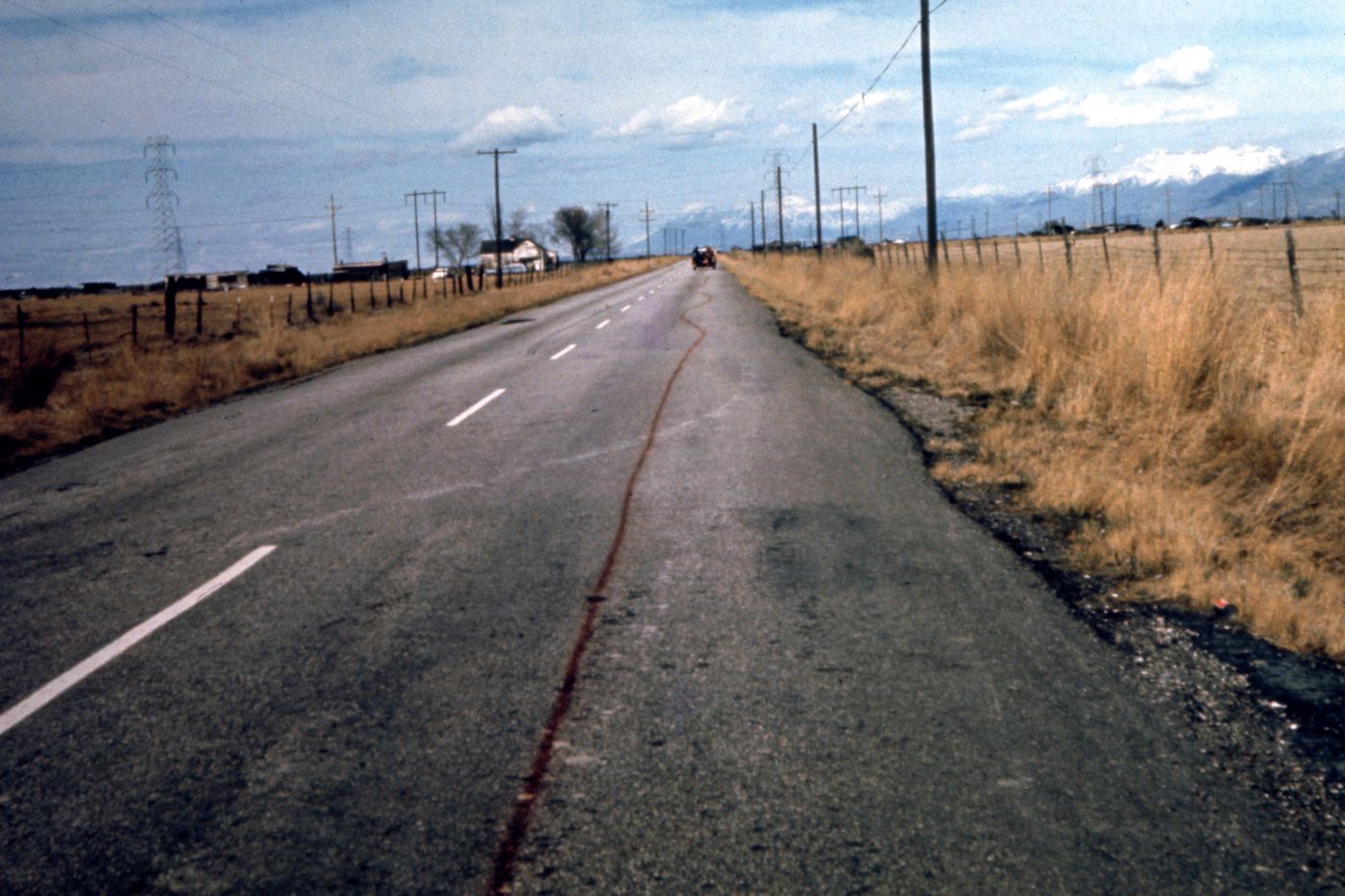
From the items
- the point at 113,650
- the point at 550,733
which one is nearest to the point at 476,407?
the point at 113,650

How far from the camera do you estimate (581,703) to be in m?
4.37

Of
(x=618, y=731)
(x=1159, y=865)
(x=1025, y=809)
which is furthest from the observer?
(x=618, y=731)

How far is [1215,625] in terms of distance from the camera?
5309 millimetres

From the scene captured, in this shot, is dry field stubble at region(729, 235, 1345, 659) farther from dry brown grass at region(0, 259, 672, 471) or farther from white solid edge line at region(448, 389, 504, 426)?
dry brown grass at region(0, 259, 672, 471)

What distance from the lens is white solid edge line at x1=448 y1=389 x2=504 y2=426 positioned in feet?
39.2

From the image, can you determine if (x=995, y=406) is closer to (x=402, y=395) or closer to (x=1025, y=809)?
(x=402, y=395)

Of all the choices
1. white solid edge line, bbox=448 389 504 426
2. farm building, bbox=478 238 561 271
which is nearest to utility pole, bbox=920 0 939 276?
white solid edge line, bbox=448 389 504 426

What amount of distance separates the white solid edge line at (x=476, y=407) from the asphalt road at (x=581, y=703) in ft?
9.79

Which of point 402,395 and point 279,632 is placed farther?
point 402,395

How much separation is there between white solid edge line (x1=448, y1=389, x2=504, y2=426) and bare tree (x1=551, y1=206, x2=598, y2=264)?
152 m

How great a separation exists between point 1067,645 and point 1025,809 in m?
1.66

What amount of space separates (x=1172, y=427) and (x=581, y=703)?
673 cm

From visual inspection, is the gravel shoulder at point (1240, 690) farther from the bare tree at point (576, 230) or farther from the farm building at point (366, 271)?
the bare tree at point (576, 230)

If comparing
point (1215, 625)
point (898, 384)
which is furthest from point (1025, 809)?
point (898, 384)
